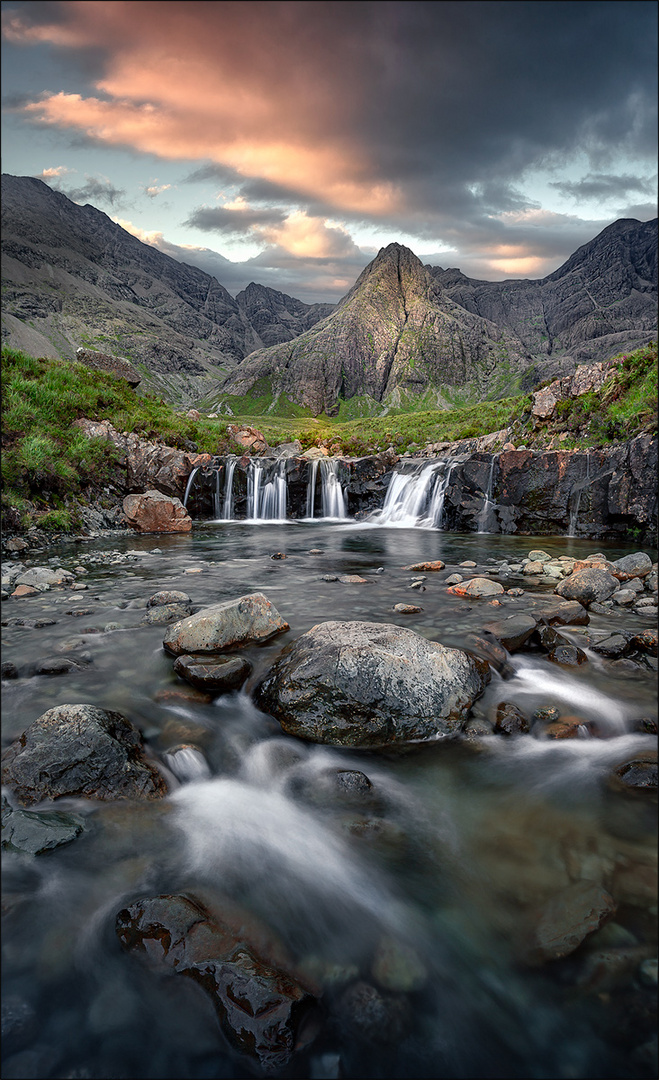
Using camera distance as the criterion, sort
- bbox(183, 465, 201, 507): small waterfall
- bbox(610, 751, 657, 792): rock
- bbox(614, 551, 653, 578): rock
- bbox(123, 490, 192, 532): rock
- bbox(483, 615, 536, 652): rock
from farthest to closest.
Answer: bbox(183, 465, 201, 507): small waterfall
bbox(123, 490, 192, 532): rock
bbox(614, 551, 653, 578): rock
bbox(483, 615, 536, 652): rock
bbox(610, 751, 657, 792): rock

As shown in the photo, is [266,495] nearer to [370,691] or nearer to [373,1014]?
[370,691]

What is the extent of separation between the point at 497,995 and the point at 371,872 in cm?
108

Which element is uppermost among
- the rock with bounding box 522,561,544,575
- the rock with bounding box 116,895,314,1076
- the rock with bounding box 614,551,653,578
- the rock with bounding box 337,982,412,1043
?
the rock with bounding box 614,551,653,578

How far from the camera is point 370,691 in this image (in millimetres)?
5039

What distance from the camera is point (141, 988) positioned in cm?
→ 276

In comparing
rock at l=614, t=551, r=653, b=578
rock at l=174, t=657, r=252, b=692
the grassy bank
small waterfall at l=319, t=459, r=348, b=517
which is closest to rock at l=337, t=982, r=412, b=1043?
rock at l=174, t=657, r=252, b=692

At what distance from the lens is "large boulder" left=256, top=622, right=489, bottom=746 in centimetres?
495

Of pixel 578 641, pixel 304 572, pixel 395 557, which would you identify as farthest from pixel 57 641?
pixel 395 557

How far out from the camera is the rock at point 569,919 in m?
2.95

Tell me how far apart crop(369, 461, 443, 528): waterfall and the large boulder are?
17313mm

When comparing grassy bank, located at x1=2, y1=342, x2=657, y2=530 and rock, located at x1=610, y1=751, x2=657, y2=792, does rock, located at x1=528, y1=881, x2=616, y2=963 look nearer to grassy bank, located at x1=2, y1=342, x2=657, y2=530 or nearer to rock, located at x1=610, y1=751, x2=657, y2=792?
rock, located at x1=610, y1=751, x2=657, y2=792

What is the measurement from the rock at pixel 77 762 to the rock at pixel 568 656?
514cm

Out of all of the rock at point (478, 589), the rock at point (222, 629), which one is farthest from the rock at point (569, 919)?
the rock at point (478, 589)

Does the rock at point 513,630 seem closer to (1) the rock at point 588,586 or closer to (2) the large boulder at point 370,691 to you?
(2) the large boulder at point 370,691
